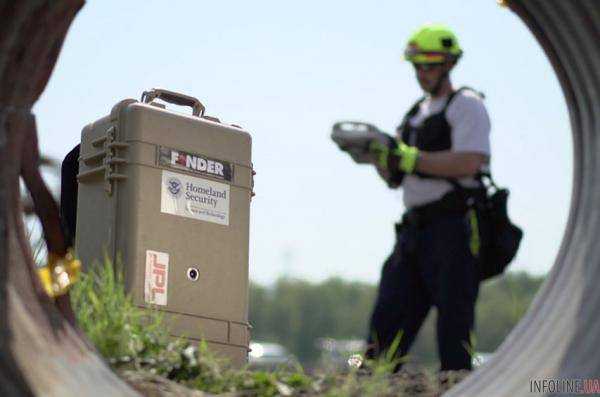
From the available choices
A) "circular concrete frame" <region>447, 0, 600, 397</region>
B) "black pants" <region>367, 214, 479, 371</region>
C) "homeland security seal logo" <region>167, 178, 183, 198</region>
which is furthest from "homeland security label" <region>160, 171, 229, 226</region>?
"circular concrete frame" <region>447, 0, 600, 397</region>

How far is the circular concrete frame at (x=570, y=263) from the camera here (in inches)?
250

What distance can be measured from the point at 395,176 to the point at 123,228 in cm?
187

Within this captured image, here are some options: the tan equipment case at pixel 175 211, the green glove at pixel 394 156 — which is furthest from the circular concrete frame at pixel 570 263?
the tan equipment case at pixel 175 211

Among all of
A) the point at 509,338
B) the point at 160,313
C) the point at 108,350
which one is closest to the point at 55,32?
the point at 108,350

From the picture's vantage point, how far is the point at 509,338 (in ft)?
22.6

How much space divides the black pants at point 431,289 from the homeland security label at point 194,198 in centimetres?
157

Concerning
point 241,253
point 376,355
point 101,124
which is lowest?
point 376,355

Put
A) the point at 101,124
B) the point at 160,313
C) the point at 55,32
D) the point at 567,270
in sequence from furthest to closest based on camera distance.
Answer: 1. the point at 101,124
2. the point at 160,313
3. the point at 567,270
4. the point at 55,32

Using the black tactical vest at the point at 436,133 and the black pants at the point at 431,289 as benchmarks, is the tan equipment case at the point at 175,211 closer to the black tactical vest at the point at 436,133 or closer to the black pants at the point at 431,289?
the black pants at the point at 431,289

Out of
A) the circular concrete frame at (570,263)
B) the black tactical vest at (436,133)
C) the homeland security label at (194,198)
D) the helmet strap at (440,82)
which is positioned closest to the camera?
the circular concrete frame at (570,263)

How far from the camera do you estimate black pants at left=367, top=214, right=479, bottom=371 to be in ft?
22.4

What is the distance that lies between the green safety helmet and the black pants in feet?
2.55

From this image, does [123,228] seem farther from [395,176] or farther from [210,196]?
[395,176]

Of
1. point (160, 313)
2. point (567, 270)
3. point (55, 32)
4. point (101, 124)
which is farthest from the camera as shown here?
point (101, 124)
